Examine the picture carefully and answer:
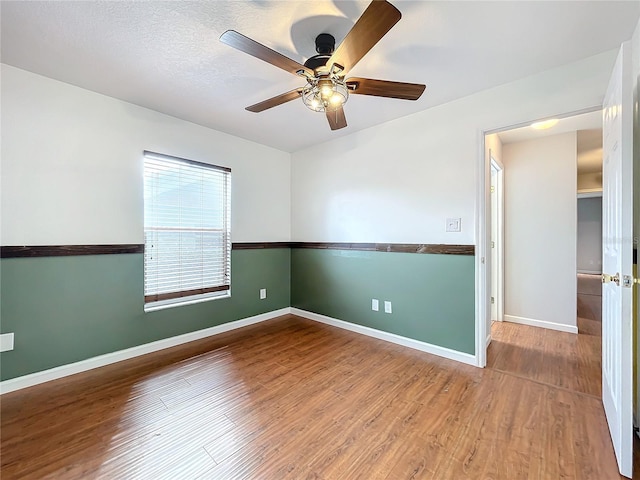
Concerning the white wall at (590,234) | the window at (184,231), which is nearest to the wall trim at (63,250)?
the window at (184,231)

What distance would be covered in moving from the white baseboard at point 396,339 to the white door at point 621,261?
1011mm

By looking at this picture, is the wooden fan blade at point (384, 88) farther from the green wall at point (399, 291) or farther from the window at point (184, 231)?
the window at point (184, 231)

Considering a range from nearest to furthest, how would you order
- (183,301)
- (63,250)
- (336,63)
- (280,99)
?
1. (336,63)
2. (280,99)
3. (63,250)
4. (183,301)

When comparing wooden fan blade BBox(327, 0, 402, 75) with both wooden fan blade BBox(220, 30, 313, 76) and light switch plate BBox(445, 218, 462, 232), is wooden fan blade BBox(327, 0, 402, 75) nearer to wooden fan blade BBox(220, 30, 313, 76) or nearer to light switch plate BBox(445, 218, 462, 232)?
wooden fan blade BBox(220, 30, 313, 76)

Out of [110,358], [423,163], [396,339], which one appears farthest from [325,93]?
[110,358]

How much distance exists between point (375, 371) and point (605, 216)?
1.98m

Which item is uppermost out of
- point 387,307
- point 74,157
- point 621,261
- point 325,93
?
point 325,93

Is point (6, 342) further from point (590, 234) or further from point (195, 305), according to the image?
point (590, 234)

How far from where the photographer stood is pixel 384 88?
1.78m

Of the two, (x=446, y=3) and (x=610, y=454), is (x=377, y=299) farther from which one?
(x=446, y=3)

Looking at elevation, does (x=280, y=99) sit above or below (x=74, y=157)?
above

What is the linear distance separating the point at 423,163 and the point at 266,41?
70.3 inches

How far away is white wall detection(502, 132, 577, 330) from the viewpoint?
3217 millimetres

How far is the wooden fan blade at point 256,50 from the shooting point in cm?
129
